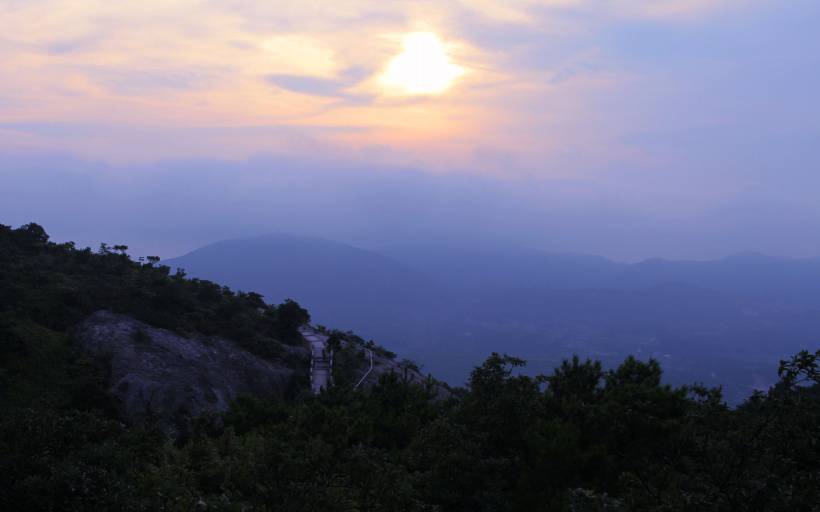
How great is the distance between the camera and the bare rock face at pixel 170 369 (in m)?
24.6

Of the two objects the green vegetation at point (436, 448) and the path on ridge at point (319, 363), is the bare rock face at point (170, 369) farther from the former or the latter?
the path on ridge at point (319, 363)

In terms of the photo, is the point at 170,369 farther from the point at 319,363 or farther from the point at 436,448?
the point at 436,448

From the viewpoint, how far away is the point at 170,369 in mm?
27406

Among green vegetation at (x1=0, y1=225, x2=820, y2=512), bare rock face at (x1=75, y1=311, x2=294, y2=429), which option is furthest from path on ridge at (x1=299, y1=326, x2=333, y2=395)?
green vegetation at (x1=0, y1=225, x2=820, y2=512)

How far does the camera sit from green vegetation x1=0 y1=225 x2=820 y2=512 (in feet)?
22.8

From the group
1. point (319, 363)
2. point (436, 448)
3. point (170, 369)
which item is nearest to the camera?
point (436, 448)

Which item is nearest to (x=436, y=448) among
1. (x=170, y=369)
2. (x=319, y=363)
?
(x=170, y=369)

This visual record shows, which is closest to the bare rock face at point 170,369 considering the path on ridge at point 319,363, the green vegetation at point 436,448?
the green vegetation at point 436,448

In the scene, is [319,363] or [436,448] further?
[319,363]

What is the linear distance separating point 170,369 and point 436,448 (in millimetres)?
19964

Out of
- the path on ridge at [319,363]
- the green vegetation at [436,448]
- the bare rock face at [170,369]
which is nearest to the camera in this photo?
the green vegetation at [436,448]

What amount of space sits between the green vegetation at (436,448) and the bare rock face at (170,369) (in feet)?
4.42

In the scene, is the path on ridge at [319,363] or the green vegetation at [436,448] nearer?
the green vegetation at [436,448]

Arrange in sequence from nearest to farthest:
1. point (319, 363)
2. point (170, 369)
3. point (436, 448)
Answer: point (436, 448), point (170, 369), point (319, 363)
